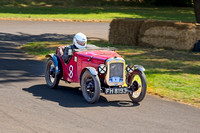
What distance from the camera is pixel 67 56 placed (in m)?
10.8

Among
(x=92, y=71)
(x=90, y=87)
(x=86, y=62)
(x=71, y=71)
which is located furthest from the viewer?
(x=71, y=71)

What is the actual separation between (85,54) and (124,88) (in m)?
1.29

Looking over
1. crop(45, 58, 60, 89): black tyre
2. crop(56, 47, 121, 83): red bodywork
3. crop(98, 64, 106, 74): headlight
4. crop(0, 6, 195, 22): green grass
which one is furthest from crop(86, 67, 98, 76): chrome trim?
crop(0, 6, 195, 22): green grass

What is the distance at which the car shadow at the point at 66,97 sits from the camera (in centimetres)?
952

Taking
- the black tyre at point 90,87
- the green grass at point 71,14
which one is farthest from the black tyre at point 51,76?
the green grass at point 71,14

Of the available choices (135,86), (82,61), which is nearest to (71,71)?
(82,61)

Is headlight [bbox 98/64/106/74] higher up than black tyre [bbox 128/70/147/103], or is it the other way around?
headlight [bbox 98/64/106/74]

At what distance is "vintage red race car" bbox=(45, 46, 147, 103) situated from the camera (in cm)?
950

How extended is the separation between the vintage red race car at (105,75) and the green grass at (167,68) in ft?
3.82

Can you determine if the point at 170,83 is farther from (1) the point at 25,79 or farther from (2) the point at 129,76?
(1) the point at 25,79

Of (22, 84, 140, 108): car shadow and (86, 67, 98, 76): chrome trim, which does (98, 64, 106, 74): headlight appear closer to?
(86, 67, 98, 76): chrome trim

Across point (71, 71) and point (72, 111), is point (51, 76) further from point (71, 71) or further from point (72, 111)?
point (72, 111)

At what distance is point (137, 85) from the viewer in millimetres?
9742

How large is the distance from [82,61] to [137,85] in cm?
138
